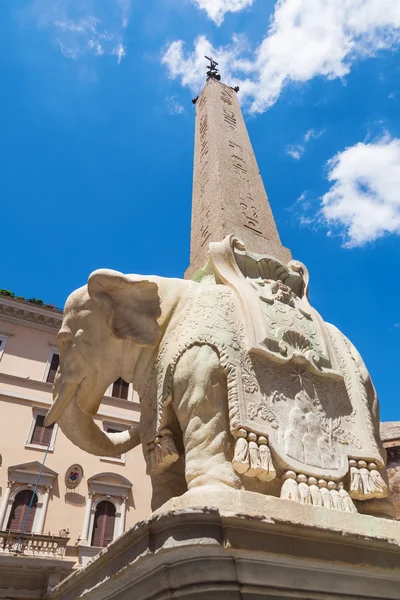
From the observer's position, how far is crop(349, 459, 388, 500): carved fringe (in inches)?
98.4

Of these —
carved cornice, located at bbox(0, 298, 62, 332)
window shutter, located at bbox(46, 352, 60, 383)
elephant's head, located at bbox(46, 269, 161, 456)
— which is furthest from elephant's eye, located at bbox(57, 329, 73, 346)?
carved cornice, located at bbox(0, 298, 62, 332)

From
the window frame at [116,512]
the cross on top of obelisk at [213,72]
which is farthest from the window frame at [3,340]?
the cross on top of obelisk at [213,72]

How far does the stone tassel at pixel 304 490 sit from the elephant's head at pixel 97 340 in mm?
1151

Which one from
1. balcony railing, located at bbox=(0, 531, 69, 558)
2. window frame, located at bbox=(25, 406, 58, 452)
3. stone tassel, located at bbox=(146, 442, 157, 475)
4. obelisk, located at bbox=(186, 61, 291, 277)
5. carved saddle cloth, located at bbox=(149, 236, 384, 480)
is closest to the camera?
carved saddle cloth, located at bbox=(149, 236, 384, 480)

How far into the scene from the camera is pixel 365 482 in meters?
2.54

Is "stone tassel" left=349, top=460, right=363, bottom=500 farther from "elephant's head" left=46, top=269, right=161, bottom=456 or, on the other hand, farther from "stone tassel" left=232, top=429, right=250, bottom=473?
"elephant's head" left=46, top=269, right=161, bottom=456

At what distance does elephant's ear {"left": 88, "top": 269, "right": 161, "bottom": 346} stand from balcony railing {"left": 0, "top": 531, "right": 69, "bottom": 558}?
1389 cm

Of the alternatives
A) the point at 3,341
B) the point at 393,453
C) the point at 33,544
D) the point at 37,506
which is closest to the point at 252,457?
the point at 393,453

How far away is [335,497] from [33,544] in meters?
14.8

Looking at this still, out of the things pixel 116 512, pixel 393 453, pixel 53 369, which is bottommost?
pixel 393 453

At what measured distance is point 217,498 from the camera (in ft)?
6.40

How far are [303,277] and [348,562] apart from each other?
2.14 metres

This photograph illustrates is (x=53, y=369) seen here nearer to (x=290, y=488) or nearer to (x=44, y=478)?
(x=44, y=478)

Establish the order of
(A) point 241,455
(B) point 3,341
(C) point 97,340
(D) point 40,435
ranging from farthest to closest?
(B) point 3,341
(D) point 40,435
(C) point 97,340
(A) point 241,455
